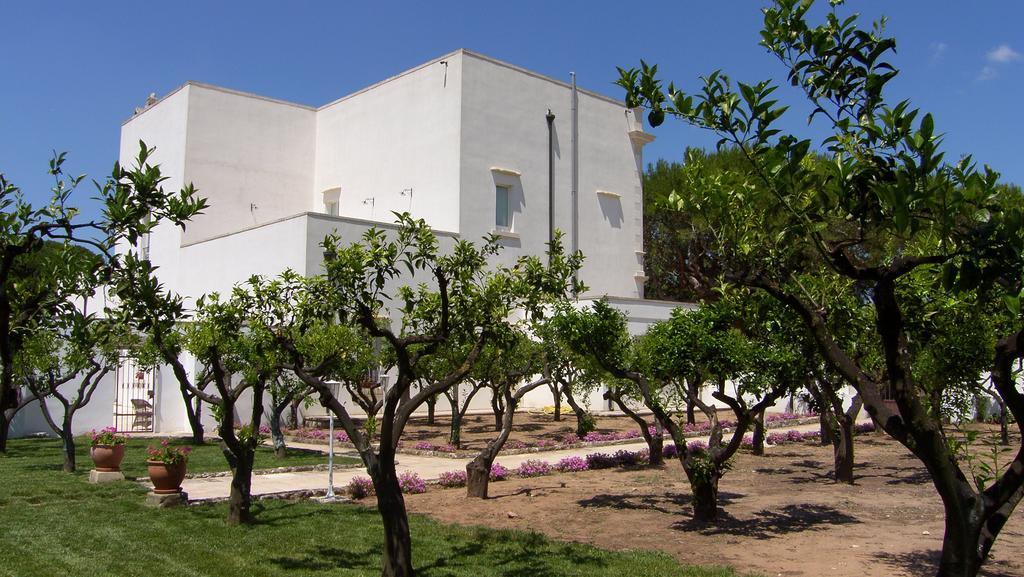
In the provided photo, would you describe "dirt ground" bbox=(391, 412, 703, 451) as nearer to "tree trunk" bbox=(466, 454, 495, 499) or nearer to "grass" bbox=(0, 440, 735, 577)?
"tree trunk" bbox=(466, 454, 495, 499)

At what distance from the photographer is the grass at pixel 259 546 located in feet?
27.1

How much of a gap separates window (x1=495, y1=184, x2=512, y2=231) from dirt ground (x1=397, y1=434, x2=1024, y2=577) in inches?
623

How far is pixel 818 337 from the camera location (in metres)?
5.73

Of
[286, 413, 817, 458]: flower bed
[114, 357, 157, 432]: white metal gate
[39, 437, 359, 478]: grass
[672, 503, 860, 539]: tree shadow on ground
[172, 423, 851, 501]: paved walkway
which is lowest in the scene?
[672, 503, 860, 539]: tree shadow on ground

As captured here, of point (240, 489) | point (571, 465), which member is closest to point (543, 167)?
point (571, 465)

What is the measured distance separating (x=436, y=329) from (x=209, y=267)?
24.3m

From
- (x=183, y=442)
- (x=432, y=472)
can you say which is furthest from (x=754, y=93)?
(x=183, y=442)

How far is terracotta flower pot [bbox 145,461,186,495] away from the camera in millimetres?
11625

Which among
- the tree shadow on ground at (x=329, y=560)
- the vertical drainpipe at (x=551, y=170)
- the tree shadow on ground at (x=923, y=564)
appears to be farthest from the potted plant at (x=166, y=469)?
the vertical drainpipe at (x=551, y=170)

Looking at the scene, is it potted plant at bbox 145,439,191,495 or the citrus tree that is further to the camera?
potted plant at bbox 145,439,191,495

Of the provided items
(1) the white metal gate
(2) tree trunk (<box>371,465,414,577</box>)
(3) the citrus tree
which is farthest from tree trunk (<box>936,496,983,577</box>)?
(1) the white metal gate

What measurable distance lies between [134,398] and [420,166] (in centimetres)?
1290

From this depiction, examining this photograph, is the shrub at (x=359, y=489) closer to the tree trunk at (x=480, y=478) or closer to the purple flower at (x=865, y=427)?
the tree trunk at (x=480, y=478)

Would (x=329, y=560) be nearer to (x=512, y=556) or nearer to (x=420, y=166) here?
(x=512, y=556)
